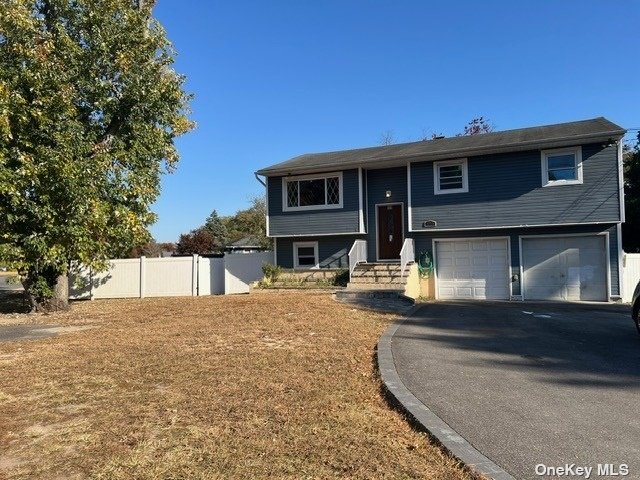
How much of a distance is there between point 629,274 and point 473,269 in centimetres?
510

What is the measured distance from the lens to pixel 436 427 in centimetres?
452

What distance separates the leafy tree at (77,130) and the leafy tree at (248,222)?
34.5m

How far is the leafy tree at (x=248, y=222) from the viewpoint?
5425 centimetres

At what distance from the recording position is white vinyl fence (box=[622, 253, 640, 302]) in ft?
55.7

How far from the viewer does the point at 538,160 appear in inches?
698

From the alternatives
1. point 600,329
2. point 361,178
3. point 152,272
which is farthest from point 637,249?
point 152,272

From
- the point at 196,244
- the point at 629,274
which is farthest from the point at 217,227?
the point at 629,274

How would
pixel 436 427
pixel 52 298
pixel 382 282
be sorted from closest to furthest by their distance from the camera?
pixel 436 427 → pixel 52 298 → pixel 382 282

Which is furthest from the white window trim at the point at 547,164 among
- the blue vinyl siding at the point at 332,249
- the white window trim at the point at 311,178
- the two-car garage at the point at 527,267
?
the white window trim at the point at 311,178

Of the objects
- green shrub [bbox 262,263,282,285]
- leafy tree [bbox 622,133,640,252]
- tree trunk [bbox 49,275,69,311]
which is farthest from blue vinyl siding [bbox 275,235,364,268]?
leafy tree [bbox 622,133,640,252]

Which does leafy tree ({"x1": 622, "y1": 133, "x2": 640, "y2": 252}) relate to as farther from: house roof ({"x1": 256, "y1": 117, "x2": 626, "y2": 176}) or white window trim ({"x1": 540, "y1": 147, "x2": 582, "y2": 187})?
white window trim ({"x1": 540, "y1": 147, "x2": 582, "y2": 187})

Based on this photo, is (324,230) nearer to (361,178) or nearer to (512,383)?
(361,178)

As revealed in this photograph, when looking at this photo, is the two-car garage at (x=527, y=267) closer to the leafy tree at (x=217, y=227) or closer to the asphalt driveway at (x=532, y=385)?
the asphalt driveway at (x=532, y=385)

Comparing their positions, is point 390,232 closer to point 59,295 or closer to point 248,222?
point 59,295
